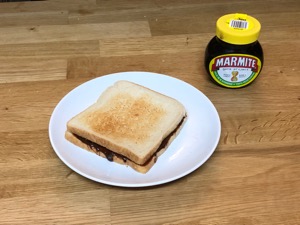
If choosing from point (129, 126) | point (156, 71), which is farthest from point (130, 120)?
point (156, 71)

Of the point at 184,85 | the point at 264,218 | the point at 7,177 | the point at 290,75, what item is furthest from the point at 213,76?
the point at 7,177

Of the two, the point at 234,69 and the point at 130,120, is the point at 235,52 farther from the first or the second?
the point at 130,120

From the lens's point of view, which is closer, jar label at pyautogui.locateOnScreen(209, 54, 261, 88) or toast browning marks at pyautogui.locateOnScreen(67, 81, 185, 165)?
toast browning marks at pyautogui.locateOnScreen(67, 81, 185, 165)

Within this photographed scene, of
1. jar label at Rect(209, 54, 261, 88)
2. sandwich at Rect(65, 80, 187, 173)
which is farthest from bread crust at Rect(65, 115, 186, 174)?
jar label at Rect(209, 54, 261, 88)

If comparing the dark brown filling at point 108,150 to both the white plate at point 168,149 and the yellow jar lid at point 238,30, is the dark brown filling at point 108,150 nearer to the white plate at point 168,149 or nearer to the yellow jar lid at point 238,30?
the white plate at point 168,149

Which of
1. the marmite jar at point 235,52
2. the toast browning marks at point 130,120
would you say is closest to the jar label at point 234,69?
the marmite jar at point 235,52

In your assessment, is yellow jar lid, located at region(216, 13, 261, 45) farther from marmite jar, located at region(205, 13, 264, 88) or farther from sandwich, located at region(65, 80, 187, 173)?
sandwich, located at region(65, 80, 187, 173)
